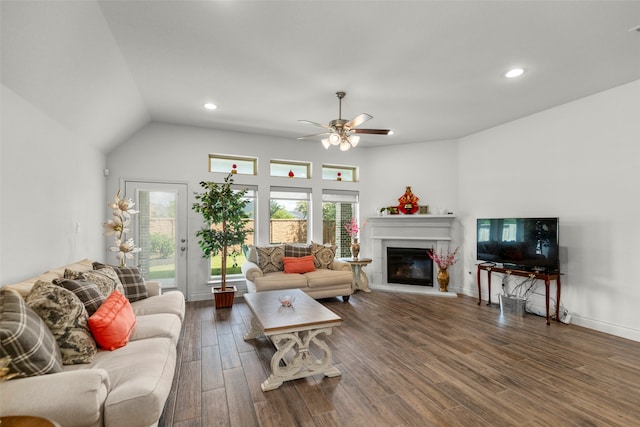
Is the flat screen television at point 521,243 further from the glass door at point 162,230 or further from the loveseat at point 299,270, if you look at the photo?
the glass door at point 162,230

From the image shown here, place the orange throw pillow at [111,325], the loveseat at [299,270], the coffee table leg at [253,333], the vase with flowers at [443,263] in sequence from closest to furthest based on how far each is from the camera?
the orange throw pillow at [111,325]
the coffee table leg at [253,333]
the loveseat at [299,270]
the vase with flowers at [443,263]

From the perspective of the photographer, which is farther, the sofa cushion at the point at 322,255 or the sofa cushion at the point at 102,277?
the sofa cushion at the point at 322,255

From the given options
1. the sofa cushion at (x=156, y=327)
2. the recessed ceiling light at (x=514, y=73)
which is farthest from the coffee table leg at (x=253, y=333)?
the recessed ceiling light at (x=514, y=73)

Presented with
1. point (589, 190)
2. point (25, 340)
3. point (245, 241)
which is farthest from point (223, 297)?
point (589, 190)

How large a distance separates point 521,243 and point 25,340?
17.3 feet

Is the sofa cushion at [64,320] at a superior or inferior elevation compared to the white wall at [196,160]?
inferior

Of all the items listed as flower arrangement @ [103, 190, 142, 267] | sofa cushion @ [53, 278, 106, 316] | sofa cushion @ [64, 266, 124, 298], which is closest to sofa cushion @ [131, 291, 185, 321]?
sofa cushion @ [64, 266, 124, 298]

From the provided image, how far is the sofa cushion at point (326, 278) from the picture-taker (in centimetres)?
470

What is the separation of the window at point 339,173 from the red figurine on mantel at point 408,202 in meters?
1.12

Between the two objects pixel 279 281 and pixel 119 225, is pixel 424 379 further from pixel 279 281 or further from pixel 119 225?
pixel 119 225

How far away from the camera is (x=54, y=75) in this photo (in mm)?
2352

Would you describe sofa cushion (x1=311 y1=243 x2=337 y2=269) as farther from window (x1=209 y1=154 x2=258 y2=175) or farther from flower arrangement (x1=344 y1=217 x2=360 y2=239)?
window (x1=209 y1=154 x2=258 y2=175)

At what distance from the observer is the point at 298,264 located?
4.96m

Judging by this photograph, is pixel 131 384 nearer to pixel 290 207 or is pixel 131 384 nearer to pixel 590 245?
pixel 290 207
